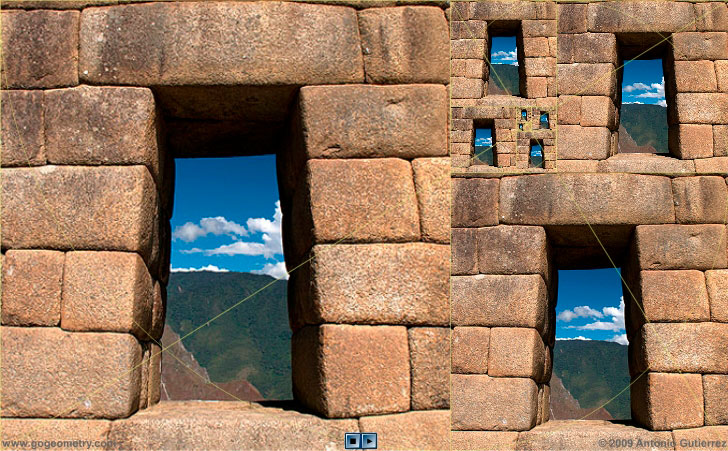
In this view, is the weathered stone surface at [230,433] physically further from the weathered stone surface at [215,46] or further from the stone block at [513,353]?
the stone block at [513,353]

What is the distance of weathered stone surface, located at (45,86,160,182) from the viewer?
14.3 ft

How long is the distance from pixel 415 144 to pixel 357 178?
1.33ft

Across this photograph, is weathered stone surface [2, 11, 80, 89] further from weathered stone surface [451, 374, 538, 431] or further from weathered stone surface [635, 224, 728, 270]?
weathered stone surface [635, 224, 728, 270]

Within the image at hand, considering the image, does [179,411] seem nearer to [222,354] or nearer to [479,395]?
[479,395]

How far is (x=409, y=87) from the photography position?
14.6ft

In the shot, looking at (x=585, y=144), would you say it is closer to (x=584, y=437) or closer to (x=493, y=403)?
(x=493, y=403)

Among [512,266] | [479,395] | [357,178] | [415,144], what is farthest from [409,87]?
[479,395]

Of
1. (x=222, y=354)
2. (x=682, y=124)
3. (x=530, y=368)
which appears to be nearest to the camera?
(x=530, y=368)

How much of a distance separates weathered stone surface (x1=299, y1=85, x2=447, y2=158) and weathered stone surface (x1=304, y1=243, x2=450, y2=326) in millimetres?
573

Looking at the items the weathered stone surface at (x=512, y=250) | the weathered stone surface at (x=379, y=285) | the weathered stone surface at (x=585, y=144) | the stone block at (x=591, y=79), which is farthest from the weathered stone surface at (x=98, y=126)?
the stone block at (x=591, y=79)

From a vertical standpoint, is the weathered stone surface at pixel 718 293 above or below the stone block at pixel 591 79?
below

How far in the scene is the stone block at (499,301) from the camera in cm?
720

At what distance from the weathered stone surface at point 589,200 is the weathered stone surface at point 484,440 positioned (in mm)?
2049

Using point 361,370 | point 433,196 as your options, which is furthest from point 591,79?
point 361,370
